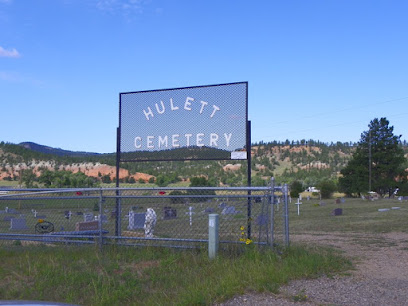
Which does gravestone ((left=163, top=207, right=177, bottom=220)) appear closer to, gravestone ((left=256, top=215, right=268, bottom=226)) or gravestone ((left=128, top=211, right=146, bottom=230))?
gravestone ((left=128, top=211, right=146, bottom=230))

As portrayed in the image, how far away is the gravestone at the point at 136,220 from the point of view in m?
→ 9.19

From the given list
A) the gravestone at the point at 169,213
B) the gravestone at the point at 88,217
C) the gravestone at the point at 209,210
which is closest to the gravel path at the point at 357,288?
the gravestone at the point at 209,210

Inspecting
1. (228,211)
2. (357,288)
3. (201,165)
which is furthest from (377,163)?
(357,288)

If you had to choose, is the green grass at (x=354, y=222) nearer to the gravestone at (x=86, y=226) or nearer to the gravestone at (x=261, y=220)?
the gravestone at (x=261, y=220)

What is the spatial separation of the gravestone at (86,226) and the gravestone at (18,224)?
1.30 m

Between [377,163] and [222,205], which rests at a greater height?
[377,163]

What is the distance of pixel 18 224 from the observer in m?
10.6

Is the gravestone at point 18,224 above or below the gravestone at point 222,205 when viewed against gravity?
below

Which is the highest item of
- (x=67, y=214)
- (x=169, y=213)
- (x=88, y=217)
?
(x=169, y=213)

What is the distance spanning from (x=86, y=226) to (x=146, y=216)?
1744 millimetres

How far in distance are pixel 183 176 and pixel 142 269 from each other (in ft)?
15.2

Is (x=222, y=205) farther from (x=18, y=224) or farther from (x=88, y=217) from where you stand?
(x=18, y=224)

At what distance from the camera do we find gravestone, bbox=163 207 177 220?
839 centimetres

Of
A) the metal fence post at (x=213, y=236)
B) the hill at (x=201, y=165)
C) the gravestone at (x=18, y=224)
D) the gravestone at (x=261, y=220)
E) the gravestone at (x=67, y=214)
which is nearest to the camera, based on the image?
the metal fence post at (x=213, y=236)
